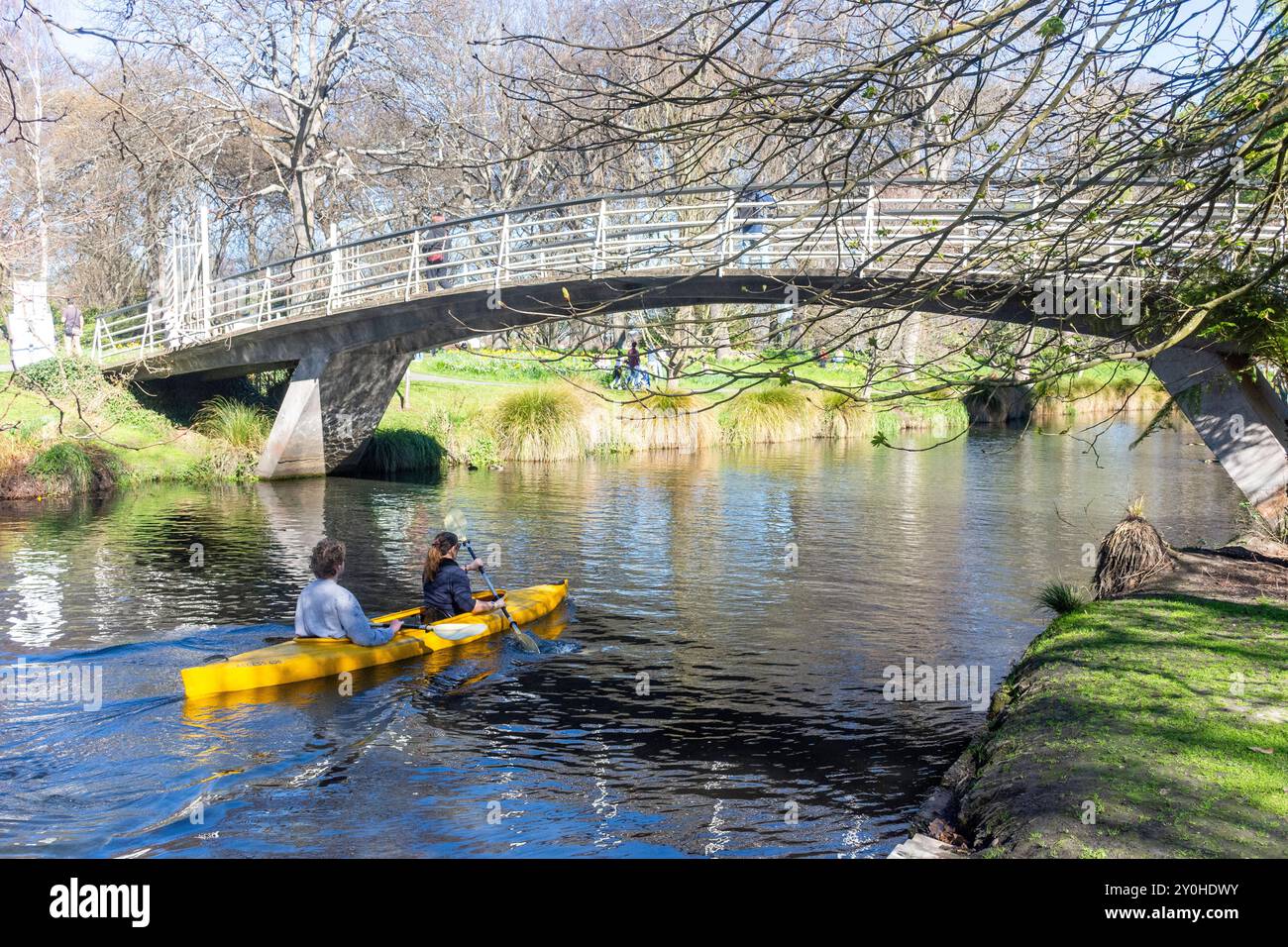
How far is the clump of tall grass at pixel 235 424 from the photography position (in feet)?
79.9

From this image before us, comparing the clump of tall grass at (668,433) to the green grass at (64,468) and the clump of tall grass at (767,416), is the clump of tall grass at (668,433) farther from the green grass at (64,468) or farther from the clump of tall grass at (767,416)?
the green grass at (64,468)

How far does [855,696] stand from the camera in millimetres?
9758

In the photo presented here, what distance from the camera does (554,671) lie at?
35.4 feet

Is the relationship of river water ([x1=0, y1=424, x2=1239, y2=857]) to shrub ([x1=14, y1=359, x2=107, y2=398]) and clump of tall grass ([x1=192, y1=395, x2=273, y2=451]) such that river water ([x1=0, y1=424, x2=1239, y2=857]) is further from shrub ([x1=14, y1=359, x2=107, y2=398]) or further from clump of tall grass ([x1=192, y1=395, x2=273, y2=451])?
clump of tall grass ([x1=192, y1=395, x2=273, y2=451])

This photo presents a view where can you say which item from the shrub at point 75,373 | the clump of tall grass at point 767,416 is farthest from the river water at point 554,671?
the clump of tall grass at point 767,416

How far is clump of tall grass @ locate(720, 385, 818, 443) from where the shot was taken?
30.3 meters

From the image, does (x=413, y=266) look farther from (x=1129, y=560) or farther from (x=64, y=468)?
(x=1129, y=560)

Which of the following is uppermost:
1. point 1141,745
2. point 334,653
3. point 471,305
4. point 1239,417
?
point 471,305

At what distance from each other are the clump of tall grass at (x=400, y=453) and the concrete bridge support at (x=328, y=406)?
1.06 meters

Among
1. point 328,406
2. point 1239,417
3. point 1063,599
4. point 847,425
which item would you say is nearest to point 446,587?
point 1063,599

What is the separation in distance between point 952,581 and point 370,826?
896 centimetres

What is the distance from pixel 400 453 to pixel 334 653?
16.0 meters

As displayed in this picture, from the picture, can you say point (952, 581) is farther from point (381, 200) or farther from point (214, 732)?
point (381, 200)
